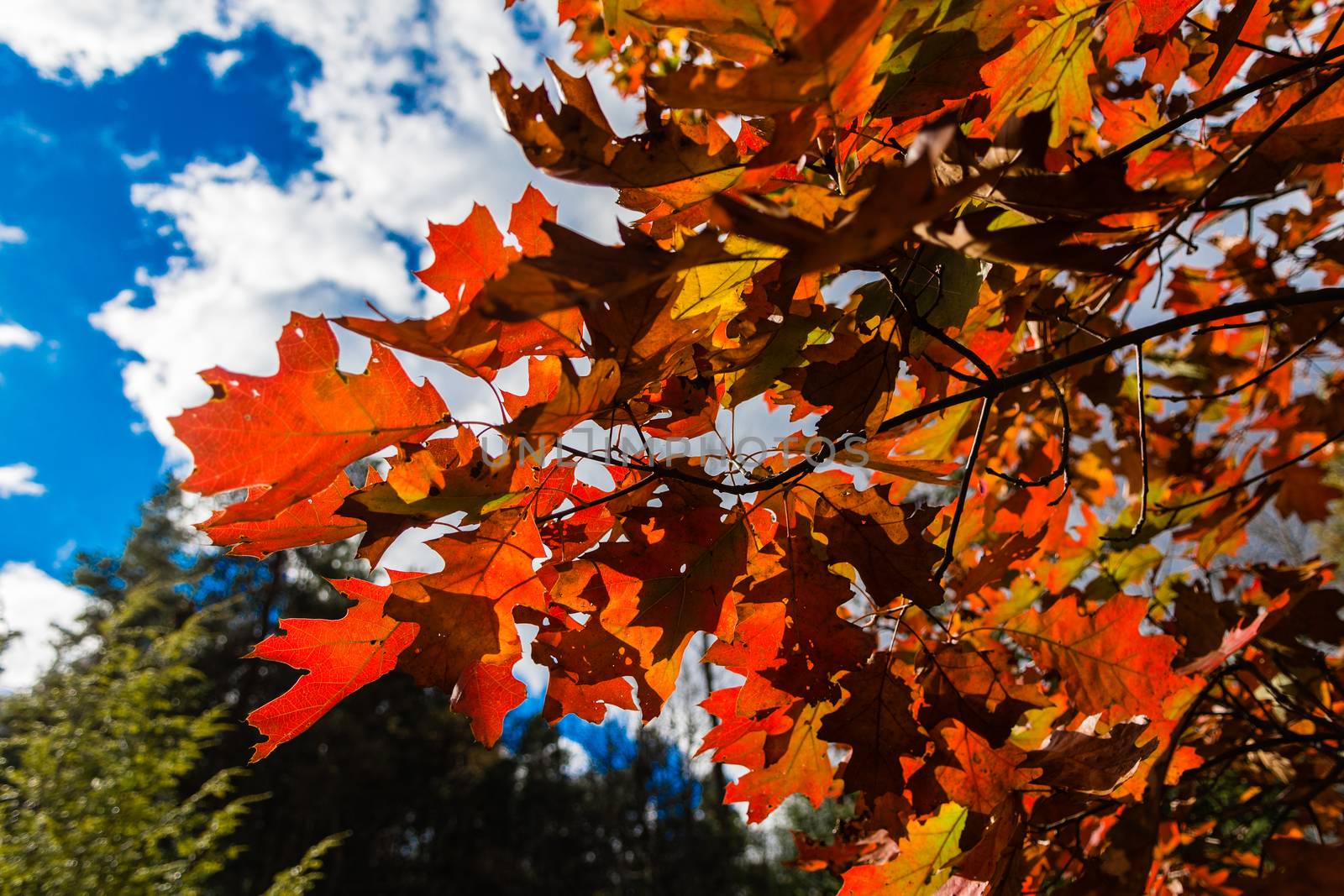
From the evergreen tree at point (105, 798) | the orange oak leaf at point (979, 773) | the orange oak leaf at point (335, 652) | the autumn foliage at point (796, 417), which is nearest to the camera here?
the autumn foliage at point (796, 417)

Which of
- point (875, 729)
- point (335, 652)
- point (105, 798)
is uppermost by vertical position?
point (105, 798)

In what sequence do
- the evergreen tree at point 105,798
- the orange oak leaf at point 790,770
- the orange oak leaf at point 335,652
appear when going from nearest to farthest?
the orange oak leaf at point 335,652 < the orange oak leaf at point 790,770 < the evergreen tree at point 105,798

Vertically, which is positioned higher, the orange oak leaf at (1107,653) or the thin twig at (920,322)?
the thin twig at (920,322)

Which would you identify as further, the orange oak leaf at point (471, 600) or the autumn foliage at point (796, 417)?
the orange oak leaf at point (471, 600)

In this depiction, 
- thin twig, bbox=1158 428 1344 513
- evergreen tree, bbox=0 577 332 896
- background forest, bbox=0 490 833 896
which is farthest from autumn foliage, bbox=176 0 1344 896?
background forest, bbox=0 490 833 896

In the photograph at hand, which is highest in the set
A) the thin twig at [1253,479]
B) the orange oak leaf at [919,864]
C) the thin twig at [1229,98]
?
the thin twig at [1229,98]

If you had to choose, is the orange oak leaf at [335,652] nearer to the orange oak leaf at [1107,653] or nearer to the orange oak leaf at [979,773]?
the orange oak leaf at [979,773]

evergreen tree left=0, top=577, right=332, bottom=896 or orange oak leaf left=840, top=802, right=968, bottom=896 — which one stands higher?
evergreen tree left=0, top=577, right=332, bottom=896

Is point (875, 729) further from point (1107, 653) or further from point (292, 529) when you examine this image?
point (292, 529)

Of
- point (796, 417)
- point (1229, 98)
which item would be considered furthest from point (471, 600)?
point (1229, 98)

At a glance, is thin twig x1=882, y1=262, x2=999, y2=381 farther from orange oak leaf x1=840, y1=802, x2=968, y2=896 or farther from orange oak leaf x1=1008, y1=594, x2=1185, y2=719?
orange oak leaf x1=840, y1=802, x2=968, y2=896

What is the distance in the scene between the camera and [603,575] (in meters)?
0.88

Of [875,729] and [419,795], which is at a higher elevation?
[419,795]

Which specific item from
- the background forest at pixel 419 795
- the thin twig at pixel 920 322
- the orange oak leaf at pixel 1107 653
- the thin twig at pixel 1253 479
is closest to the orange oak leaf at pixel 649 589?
the thin twig at pixel 920 322
